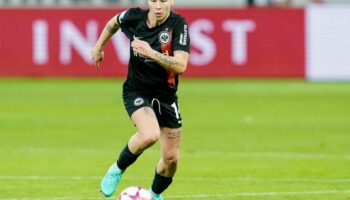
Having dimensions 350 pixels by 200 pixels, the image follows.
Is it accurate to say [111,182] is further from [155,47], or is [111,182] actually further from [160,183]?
[155,47]

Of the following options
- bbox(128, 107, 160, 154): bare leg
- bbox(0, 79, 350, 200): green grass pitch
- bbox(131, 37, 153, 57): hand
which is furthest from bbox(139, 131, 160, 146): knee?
bbox(0, 79, 350, 200): green grass pitch

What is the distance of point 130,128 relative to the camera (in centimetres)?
1977

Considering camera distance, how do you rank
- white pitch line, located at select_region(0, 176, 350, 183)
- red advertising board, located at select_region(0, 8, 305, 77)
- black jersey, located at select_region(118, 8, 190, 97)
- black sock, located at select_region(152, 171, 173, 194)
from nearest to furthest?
black jersey, located at select_region(118, 8, 190, 97), black sock, located at select_region(152, 171, 173, 194), white pitch line, located at select_region(0, 176, 350, 183), red advertising board, located at select_region(0, 8, 305, 77)

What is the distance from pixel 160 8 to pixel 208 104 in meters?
13.3

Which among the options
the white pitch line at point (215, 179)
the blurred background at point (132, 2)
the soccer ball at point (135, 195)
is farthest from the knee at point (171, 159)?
the blurred background at point (132, 2)

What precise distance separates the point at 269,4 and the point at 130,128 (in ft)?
45.6

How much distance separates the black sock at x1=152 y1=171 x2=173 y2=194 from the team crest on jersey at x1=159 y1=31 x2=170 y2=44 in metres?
1.45

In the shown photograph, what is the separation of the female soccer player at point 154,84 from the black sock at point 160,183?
5 centimetres

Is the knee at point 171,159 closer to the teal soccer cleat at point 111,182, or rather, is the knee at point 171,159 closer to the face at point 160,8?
the teal soccer cleat at point 111,182

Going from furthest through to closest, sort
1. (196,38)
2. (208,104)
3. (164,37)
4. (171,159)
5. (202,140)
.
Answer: (196,38) < (208,104) < (202,140) < (171,159) < (164,37)

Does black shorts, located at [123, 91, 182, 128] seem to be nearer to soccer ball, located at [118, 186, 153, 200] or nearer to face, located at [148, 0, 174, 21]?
face, located at [148, 0, 174, 21]

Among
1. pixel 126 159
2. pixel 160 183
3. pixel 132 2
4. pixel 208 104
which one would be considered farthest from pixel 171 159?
pixel 132 2

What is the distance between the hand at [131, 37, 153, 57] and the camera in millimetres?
10727

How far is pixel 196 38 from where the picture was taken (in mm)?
29047
